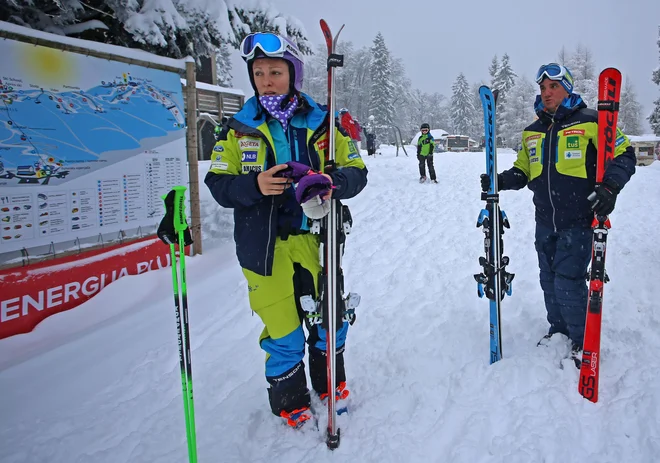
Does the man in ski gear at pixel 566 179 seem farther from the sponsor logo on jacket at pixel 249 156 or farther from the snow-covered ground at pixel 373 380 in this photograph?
the sponsor logo on jacket at pixel 249 156

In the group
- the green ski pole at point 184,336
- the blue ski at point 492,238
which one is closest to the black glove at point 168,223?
the green ski pole at point 184,336

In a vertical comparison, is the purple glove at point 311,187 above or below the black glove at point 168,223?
above

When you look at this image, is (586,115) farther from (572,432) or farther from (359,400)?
(359,400)

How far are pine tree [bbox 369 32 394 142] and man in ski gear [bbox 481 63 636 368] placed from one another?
40.9 meters

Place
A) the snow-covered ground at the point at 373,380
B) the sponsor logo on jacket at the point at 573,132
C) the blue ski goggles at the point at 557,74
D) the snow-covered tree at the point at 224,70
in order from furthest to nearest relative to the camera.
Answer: the snow-covered tree at the point at 224,70 < the blue ski goggles at the point at 557,74 < the sponsor logo on jacket at the point at 573,132 < the snow-covered ground at the point at 373,380

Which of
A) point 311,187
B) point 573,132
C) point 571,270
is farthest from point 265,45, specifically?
point 571,270

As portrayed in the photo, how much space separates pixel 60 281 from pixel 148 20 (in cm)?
388

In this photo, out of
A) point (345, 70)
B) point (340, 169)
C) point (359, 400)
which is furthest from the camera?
point (345, 70)

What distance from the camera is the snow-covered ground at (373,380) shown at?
2.53 metres

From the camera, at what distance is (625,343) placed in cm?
339

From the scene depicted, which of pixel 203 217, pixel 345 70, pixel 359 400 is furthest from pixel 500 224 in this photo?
pixel 345 70

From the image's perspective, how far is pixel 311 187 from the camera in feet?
7.09

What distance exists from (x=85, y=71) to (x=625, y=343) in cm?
613

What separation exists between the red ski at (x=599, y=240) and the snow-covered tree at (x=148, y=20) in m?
5.81
